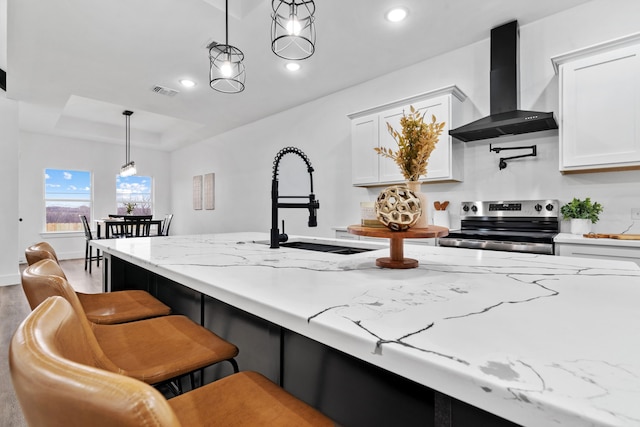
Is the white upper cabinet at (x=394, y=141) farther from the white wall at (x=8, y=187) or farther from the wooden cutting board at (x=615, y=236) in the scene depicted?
the white wall at (x=8, y=187)

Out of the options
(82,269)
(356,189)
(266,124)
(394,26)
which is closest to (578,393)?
(394,26)

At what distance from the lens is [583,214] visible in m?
2.53

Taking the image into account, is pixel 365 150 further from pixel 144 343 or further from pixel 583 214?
pixel 144 343

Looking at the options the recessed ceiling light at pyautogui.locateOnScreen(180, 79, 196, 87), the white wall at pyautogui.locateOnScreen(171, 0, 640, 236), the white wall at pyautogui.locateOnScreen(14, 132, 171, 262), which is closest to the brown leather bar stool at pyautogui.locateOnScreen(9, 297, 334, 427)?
the white wall at pyautogui.locateOnScreen(171, 0, 640, 236)

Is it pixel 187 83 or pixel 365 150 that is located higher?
pixel 187 83

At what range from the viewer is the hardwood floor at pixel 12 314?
5.75 feet

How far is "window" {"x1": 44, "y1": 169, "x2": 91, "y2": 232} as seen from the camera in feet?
22.6

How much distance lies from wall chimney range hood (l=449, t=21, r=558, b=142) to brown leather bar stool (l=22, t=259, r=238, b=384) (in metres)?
2.66

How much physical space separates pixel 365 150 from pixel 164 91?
2.87 m

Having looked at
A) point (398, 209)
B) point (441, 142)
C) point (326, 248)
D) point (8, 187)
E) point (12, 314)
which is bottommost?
point (12, 314)

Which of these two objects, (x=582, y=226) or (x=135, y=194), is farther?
(x=135, y=194)

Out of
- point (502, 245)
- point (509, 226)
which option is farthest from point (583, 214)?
point (502, 245)

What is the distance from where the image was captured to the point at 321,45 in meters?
3.25

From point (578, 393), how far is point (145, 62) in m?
4.31
